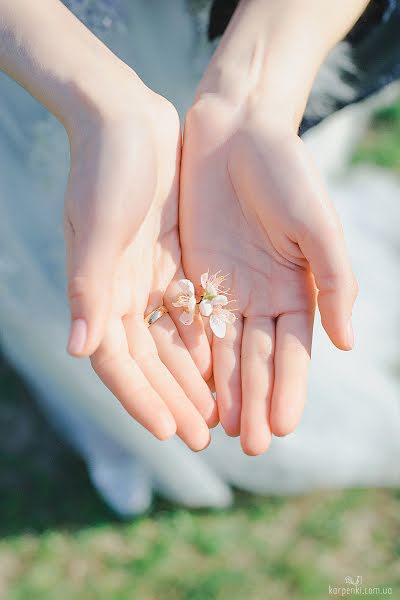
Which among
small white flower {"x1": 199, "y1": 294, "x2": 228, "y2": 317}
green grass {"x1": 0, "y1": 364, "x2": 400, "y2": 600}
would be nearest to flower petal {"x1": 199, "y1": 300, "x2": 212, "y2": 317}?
small white flower {"x1": 199, "y1": 294, "x2": 228, "y2": 317}

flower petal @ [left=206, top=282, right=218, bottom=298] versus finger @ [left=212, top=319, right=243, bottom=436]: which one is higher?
flower petal @ [left=206, top=282, right=218, bottom=298]

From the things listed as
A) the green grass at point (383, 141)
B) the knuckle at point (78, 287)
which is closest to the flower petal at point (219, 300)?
the knuckle at point (78, 287)

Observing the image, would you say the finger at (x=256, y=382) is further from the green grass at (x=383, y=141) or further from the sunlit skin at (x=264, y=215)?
the green grass at (x=383, y=141)

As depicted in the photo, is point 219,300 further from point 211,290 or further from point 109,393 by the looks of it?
point 109,393

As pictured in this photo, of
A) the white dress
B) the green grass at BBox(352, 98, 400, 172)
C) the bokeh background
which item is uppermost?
the green grass at BBox(352, 98, 400, 172)

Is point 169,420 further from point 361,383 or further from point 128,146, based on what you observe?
point 361,383

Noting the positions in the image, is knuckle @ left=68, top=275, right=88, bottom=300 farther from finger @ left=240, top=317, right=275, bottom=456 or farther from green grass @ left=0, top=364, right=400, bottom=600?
green grass @ left=0, top=364, right=400, bottom=600
